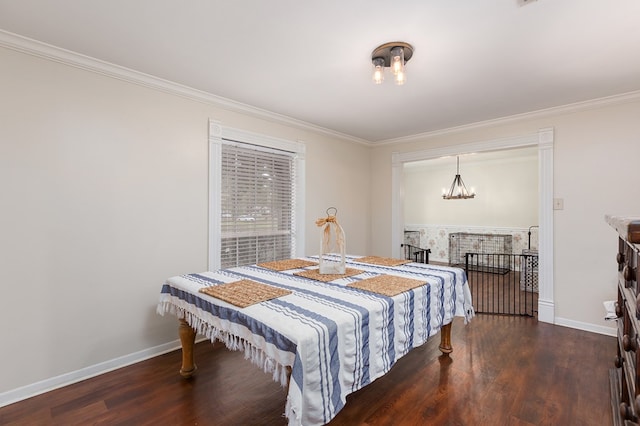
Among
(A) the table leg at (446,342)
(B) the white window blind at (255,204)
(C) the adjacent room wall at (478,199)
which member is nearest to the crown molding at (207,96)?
(B) the white window blind at (255,204)

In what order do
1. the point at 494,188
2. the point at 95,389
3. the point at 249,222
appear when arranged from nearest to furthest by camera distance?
1. the point at 95,389
2. the point at 249,222
3. the point at 494,188

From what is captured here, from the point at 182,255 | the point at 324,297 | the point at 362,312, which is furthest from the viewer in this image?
the point at 182,255

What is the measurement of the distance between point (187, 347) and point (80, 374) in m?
0.83

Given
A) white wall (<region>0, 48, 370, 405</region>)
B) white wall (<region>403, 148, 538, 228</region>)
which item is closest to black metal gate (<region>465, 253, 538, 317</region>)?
white wall (<region>403, 148, 538, 228</region>)

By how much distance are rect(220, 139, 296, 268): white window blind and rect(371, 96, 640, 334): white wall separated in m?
2.86

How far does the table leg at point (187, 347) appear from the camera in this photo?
2.17 meters

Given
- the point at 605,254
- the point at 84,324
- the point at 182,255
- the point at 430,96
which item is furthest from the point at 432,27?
the point at 84,324

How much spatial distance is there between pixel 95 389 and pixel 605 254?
4557 mm

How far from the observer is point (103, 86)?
238 cm

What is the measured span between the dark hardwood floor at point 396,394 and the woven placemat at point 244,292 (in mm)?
767

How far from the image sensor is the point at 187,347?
87.9 inches

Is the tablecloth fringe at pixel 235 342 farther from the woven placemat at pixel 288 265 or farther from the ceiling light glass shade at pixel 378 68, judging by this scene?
the ceiling light glass shade at pixel 378 68

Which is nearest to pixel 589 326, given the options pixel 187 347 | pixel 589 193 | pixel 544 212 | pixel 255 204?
pixel 544 212

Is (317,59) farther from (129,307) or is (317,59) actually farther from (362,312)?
(129,307)
